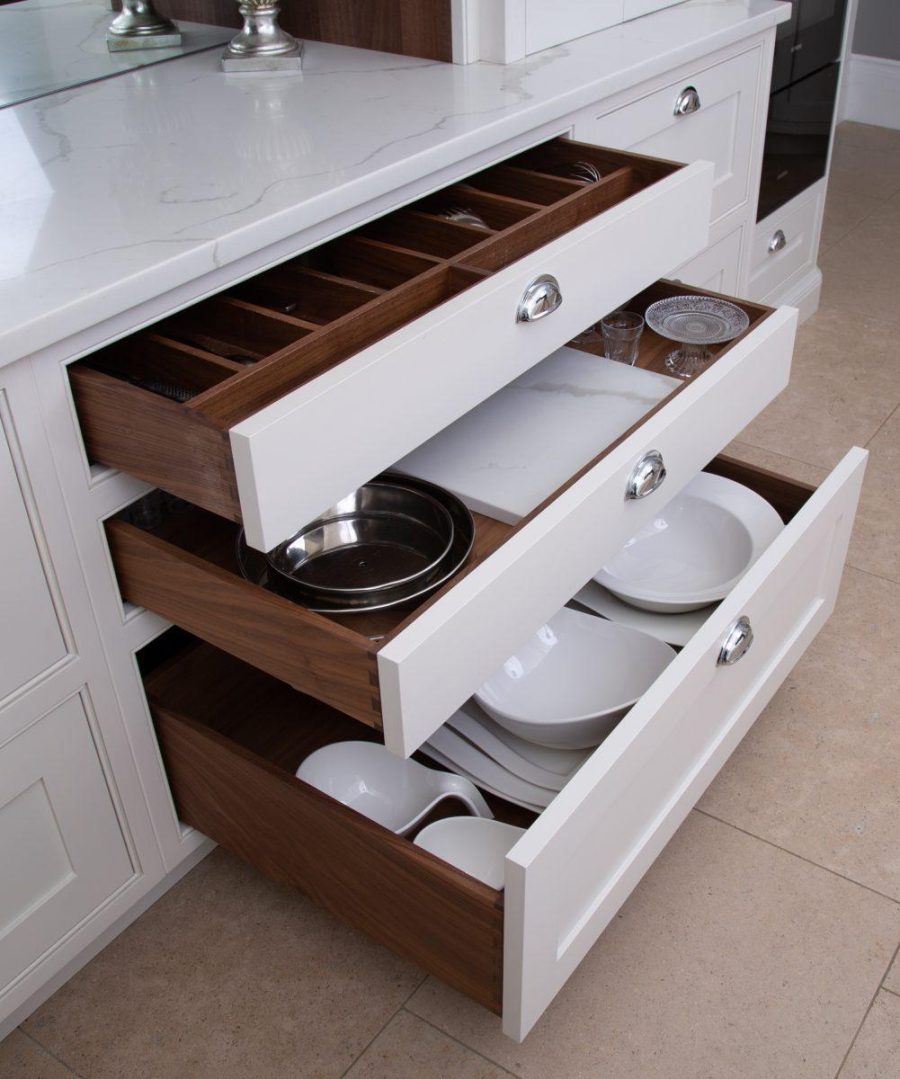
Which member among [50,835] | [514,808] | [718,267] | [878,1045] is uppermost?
[718,267]

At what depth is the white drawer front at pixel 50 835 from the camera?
1088 mm

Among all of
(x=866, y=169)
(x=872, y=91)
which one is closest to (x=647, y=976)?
(x=866, y=169)

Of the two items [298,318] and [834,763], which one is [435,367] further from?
[834,763]

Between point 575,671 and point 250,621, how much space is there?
0.48m

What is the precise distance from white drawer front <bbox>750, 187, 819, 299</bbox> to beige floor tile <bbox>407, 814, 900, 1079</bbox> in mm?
1279

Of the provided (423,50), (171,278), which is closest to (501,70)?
(423,50)

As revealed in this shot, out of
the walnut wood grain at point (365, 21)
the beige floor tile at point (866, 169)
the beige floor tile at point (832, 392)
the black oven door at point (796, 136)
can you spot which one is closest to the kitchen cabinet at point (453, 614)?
the walnut wood grain at point (365, 21)

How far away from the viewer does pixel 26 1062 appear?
120 cm

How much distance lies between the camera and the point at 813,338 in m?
2.53

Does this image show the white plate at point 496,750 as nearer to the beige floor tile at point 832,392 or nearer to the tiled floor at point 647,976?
the tiled floor at point 647,976

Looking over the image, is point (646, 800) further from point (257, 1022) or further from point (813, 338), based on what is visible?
point (813, 338)

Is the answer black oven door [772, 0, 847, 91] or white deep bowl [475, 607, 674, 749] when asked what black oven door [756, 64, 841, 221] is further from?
white deep bowl [475, 607, 674, 749]

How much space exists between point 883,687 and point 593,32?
1001 mm

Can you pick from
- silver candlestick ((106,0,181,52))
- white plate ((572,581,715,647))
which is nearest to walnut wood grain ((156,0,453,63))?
silver candlestick ((106,0,181,52))
